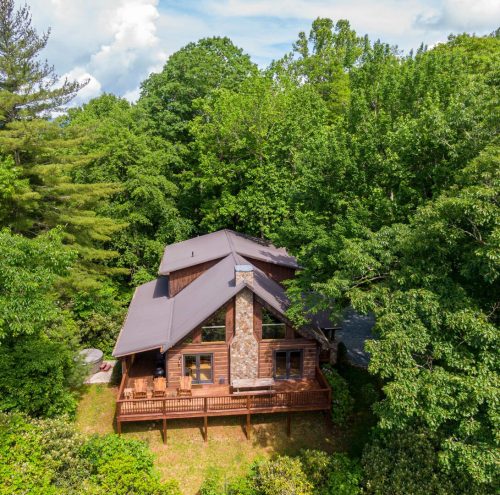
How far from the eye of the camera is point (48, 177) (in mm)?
22250

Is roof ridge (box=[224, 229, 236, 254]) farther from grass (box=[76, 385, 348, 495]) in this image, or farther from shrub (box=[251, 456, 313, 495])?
shrub (box=[251, 456, 313, 495])

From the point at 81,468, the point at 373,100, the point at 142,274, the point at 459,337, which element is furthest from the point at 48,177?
the point at 459,337

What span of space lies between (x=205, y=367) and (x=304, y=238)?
7.93 m

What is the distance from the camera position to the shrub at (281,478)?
44.7 ft

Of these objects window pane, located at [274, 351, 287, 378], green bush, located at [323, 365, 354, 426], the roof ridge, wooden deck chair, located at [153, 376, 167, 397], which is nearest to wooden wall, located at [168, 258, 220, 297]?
the roof ridge

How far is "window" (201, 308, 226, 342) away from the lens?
59.8 ft

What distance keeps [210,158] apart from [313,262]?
49.1 feet

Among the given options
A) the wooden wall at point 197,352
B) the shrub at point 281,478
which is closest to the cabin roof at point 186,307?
the wooden wall at point 197,352

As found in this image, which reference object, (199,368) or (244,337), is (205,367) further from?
(244,337)

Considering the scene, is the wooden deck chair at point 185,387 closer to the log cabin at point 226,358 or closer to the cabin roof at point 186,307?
the log cabin at point 226,358

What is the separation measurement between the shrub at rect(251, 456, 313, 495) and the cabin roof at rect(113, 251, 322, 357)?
5.76 meters

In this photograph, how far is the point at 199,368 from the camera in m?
18.9

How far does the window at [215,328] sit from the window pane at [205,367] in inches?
35.6

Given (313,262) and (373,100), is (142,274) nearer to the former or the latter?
(313,262)
